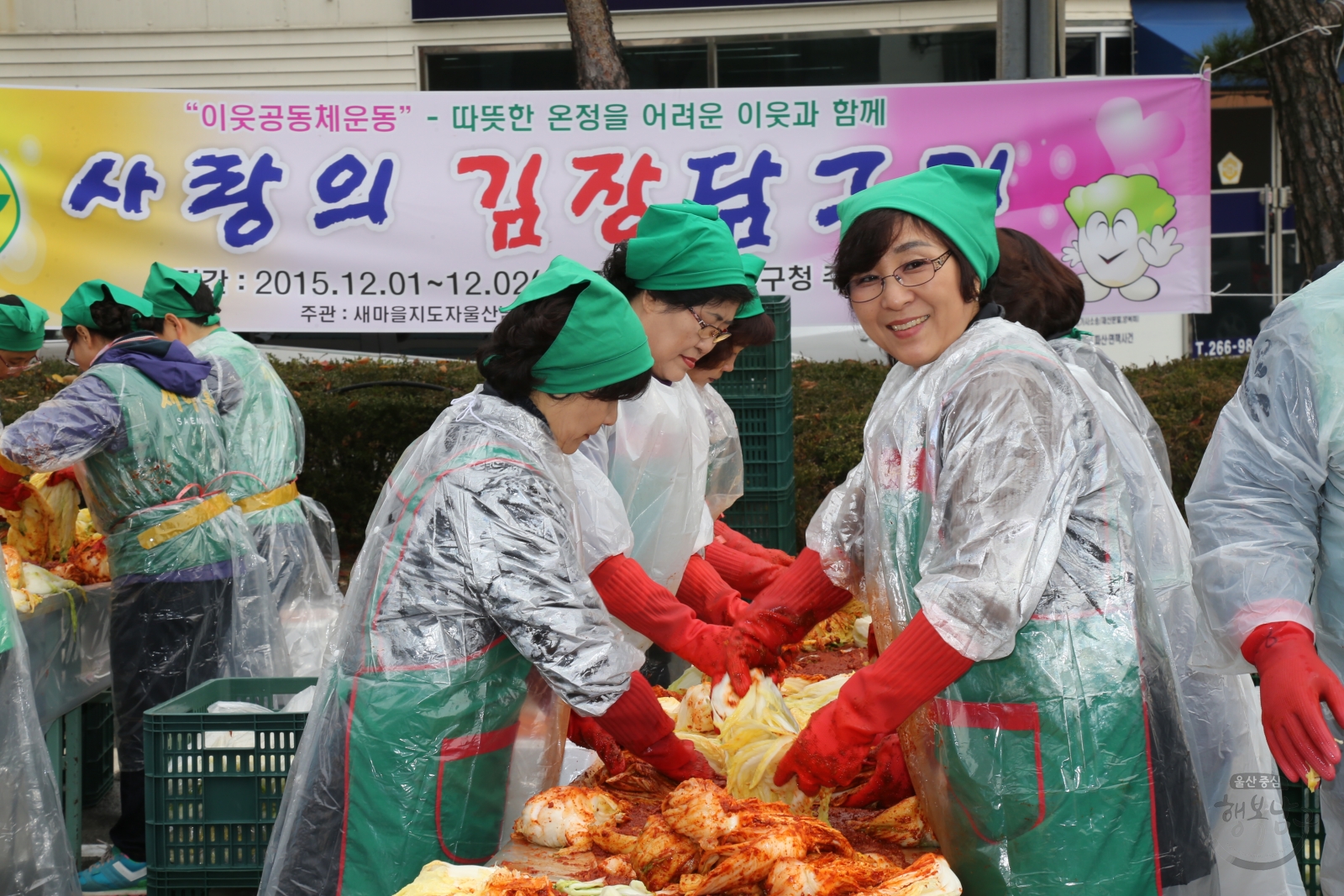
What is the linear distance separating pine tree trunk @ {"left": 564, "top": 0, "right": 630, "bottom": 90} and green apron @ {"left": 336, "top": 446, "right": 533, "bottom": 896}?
6.45m

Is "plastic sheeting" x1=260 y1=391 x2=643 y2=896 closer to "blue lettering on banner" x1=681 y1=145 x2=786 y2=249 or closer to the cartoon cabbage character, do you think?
"blue lettering on banner" x1=681 y1=145 x2=786 y2=249

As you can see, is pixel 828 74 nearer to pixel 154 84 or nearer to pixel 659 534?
pixel 154 84

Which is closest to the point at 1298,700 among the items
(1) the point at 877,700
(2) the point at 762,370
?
(1) the point at 877,700

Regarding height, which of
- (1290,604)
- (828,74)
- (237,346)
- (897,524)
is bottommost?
(1290,604)

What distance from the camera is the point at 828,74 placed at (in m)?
11.1

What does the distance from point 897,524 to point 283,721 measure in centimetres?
159

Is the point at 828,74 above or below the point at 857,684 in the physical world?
above

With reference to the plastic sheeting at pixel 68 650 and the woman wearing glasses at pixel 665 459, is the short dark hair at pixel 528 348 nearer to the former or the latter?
the woman wearing glasses at pixel 665 459

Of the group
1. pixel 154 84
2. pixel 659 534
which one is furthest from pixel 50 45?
pixel 659 534

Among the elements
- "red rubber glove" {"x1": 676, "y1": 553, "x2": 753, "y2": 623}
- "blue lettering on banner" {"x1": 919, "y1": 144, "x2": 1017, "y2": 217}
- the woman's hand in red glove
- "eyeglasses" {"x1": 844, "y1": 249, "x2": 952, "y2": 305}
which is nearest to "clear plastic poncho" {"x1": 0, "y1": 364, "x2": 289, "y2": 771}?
Answer: "red rubber glove" {"x1": 676, "y1": 553, "x2": 753, "y2": 623}

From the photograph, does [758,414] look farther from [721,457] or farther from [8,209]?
Answer: [8,209]

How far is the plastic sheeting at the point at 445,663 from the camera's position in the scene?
2.22 m

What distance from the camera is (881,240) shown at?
86.6 inches

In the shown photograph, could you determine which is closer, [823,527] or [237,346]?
[823,527]
